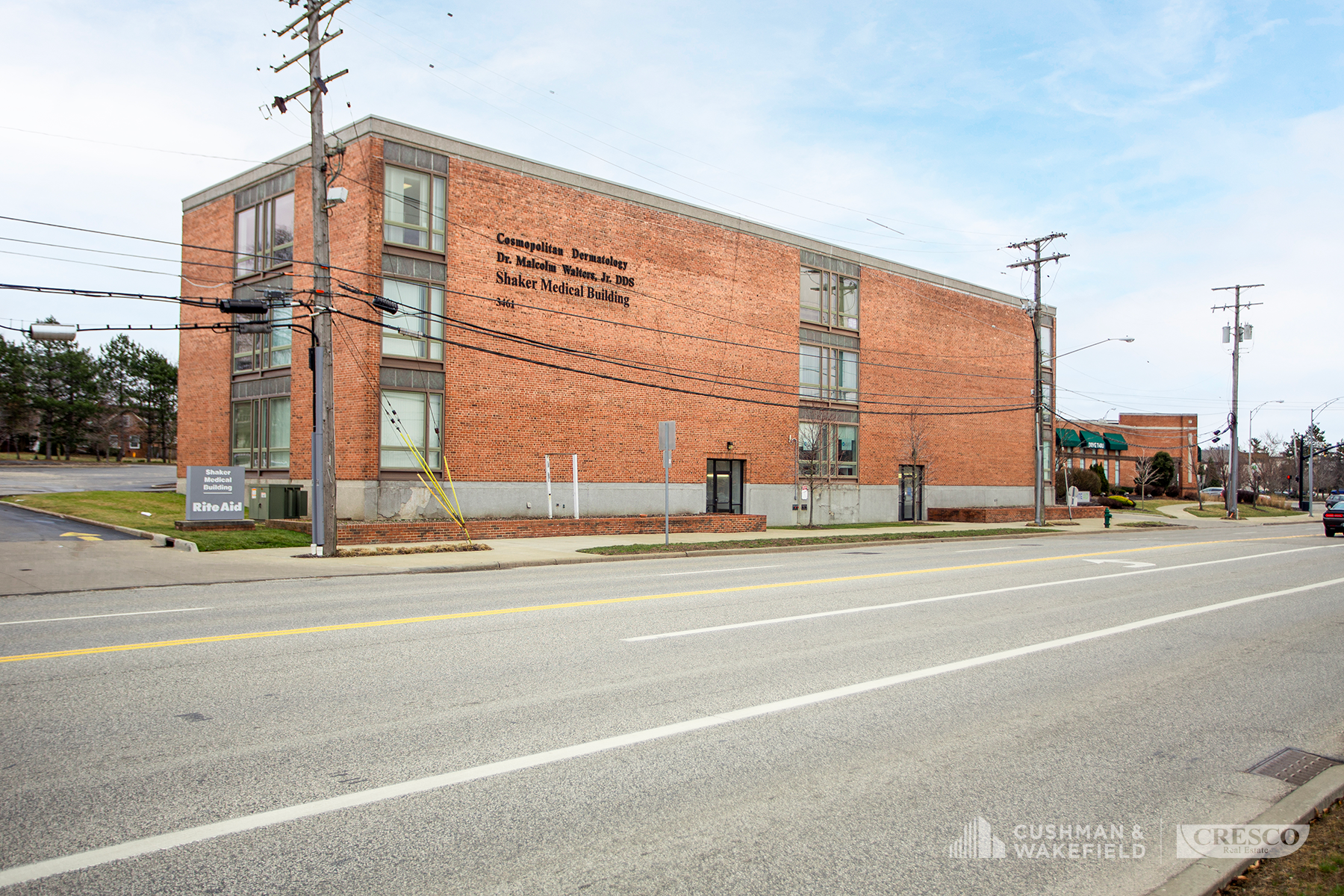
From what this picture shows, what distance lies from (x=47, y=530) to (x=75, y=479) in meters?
29.7

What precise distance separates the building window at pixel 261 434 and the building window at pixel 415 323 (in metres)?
4.84

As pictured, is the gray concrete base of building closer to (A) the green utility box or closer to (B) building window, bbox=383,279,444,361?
(A) the green utility box

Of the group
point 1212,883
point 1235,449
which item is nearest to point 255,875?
point 1212,883

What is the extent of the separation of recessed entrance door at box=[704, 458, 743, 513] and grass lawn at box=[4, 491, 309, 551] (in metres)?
16.8

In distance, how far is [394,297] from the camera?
25469 millimetres

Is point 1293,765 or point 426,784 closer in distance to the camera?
point 426,784

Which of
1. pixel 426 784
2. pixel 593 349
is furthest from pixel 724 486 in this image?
pixel 426 784

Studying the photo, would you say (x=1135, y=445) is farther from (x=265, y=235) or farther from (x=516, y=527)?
(x=265, y=235)

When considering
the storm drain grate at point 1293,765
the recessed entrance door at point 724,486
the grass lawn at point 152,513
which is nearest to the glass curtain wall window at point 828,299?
the recessed entrance door at point 724,486

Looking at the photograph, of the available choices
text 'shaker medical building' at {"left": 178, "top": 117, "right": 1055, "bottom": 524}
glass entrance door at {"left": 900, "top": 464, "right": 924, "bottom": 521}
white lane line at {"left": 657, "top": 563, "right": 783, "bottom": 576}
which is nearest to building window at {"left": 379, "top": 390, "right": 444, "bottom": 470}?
text 'shaker medical building' at {"left": 178, "top": 117, "right": 1055, "bottom": 524}

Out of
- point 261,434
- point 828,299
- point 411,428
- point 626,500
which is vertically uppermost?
point 828,299

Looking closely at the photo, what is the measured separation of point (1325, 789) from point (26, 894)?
21.2ft

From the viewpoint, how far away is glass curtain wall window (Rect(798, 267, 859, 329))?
37.7 meters

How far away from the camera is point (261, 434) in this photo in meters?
28.3
